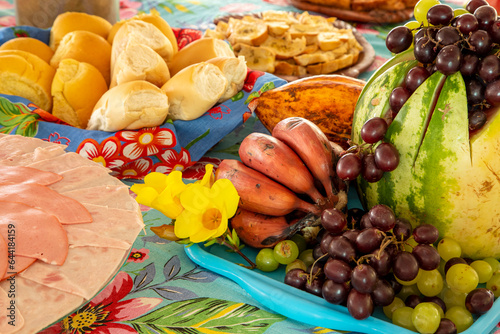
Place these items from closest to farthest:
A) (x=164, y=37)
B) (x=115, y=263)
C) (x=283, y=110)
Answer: (x=115, y=263)
(x=283, y=110)
(x=164, y=37)

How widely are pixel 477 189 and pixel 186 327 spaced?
42 centimetres

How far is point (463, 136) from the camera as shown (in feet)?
2.05

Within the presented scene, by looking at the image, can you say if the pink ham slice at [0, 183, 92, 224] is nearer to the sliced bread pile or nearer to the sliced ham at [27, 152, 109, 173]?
the sliced ham at [27, 152, 109, 173]

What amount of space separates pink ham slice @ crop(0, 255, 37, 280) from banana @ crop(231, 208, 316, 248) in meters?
0.32

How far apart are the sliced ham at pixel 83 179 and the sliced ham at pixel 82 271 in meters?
0.13

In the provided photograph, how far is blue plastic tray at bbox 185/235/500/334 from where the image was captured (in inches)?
23.2

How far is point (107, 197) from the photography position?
62 cm

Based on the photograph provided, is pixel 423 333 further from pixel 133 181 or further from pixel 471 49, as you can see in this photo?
pixel 133 181

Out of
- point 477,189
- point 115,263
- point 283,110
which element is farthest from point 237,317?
point 283,110

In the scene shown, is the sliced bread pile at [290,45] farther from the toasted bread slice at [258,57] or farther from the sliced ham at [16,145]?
the sliced ham at [16,145]

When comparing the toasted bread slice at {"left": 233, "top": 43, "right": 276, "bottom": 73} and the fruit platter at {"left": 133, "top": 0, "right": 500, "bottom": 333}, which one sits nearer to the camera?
the fruit platter at {"left": 133, "top": 0, "right": 500, "bottom": 333}

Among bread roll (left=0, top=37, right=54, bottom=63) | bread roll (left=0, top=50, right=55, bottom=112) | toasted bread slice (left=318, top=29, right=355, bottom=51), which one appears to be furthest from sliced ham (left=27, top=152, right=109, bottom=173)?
toasted bread slice (left=318, top=29, right=355, bottom=51)

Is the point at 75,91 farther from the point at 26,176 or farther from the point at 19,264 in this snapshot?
the point at 19,264

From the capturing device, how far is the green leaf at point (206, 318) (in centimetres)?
60
